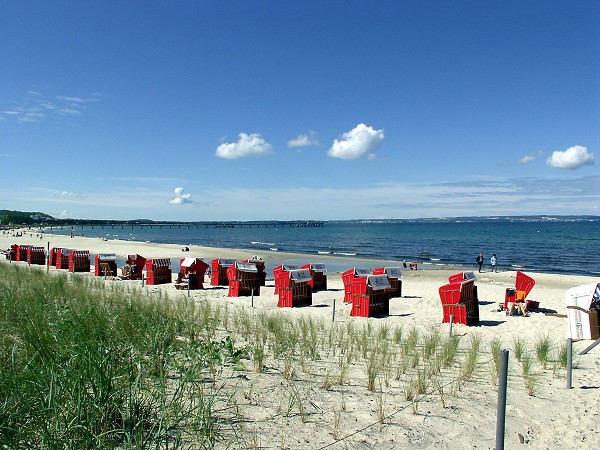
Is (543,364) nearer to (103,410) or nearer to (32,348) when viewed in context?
(103,410)

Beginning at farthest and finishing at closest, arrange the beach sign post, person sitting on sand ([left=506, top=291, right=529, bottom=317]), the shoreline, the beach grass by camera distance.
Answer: the shoreline → person sitting on sand ([left=506, top=291, right=529, bottom=317]) → the beach sign post → the beach grass

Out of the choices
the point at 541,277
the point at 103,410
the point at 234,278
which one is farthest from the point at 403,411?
the point at 541,277

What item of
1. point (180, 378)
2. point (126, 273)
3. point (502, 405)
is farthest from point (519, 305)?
point (126, 273)

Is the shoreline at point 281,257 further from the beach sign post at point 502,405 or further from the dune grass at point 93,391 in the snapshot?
the beach sign post at point 502,405

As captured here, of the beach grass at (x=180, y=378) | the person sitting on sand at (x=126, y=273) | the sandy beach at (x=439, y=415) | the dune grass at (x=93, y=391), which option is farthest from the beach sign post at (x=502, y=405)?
the person sitting on sand at (x=126, y=273)

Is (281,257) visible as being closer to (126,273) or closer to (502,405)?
(126,273)

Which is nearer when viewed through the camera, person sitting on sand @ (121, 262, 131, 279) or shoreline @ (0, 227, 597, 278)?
person sitting on sand @ (121, 262, 131, 279)

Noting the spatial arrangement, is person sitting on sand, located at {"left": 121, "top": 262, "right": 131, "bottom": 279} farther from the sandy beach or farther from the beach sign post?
the beach sign post

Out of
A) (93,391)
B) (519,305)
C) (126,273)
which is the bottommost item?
(126,273)

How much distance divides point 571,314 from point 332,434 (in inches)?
304

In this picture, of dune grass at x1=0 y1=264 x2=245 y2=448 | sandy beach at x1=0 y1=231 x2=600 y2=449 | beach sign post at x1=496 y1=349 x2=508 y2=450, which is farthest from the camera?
sandy beach at x1=0 y1=231 x2=600 y2=449

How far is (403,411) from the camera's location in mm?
5066

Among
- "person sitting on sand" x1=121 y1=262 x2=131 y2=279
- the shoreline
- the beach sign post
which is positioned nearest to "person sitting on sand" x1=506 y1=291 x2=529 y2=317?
the beach sign post

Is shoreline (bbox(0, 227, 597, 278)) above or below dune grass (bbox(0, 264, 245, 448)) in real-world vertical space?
below
